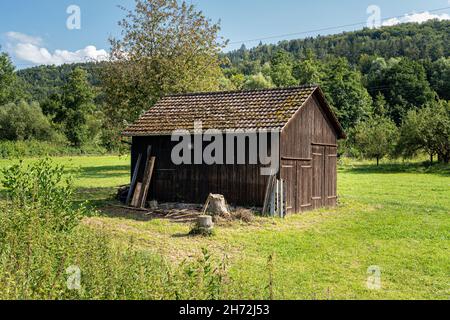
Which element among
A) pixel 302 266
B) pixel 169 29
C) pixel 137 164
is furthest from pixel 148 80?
pixel 302 266

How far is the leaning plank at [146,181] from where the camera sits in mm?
18625

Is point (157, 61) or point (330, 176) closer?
point (330, 176)

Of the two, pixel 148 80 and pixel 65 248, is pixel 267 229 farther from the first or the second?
pixel 148 80

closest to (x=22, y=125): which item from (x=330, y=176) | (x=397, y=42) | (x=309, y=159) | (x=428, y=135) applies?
(x=428, y=135)

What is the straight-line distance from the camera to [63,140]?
75.1 m

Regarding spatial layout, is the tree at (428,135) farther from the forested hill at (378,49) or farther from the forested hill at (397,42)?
the forested hill at (378,49)

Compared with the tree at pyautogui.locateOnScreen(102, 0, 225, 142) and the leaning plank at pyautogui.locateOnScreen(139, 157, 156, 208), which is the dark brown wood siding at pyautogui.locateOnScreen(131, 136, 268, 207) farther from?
the tree at pyautogui.locateOnScreen(102, 0, 225, 142)

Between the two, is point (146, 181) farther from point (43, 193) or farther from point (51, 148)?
point (51, 148)

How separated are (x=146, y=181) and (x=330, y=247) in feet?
30.6

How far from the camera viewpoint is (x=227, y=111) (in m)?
19.0

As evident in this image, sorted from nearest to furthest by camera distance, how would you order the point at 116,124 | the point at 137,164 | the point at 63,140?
the point at 137,164 < the point at 116,124 < the point at 63,140

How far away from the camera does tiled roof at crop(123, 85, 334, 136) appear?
17.3m
